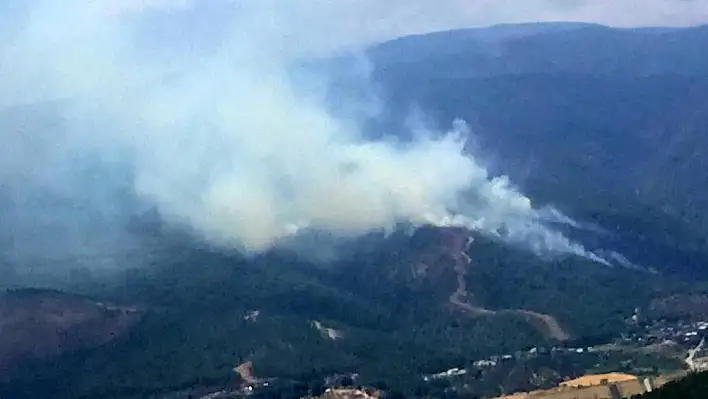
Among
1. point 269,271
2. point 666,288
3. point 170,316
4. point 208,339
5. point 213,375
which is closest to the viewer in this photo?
point 213,375

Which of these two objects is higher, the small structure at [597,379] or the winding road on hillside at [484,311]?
the winding road on hillside at [484,311]

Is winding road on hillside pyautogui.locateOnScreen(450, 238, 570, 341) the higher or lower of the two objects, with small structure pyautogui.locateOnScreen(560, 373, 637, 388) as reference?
higher

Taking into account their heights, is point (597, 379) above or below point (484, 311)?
below

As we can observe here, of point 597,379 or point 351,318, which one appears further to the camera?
point 351,318

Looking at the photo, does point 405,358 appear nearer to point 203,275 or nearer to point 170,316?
point 170,316

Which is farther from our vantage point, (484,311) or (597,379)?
(484,311)

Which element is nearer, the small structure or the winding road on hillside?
the small structure

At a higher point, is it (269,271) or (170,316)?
(269,271)

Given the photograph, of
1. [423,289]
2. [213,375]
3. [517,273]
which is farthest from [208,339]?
[517,273]

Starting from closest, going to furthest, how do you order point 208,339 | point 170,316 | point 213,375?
point 213,375 < point 208,339 < point 170,316

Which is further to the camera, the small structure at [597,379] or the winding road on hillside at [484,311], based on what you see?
the winding road on hillside at [484,311]

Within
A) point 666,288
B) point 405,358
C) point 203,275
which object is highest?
point 203,275
